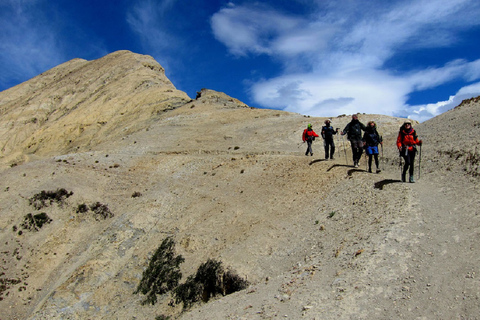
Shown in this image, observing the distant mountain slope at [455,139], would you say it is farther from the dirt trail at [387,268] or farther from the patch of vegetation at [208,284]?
the patch of vegetation at [208,284]

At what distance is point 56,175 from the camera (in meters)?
26.8

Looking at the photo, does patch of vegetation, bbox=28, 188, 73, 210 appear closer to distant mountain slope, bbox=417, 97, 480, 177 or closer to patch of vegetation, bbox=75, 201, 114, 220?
patch of vegetation, bbox=75, 201, 114, 220

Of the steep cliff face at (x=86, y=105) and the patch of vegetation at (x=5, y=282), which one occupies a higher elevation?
the steep cliff face at (x=86, y=105)

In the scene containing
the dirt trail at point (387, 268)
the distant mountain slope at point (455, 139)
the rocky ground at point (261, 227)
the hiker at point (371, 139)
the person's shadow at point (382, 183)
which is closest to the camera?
the dirt trail at point (387, 268)

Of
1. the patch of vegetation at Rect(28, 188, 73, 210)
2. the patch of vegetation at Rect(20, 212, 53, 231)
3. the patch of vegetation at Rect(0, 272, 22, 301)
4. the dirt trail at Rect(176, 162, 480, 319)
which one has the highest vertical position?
the patch of vegetation at Rect(28, 188, 73, 210)

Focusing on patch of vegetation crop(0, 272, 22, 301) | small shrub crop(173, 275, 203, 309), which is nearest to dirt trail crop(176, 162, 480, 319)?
small shrub crop(173, 275, 203, 309)

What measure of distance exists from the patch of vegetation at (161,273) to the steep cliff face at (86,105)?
29.5 metres

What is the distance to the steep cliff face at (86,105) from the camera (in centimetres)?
4994

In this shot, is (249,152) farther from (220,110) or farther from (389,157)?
(220,110)

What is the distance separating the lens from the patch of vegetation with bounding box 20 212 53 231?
21.9 m

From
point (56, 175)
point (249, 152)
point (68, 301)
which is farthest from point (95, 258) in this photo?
point (249, 152)

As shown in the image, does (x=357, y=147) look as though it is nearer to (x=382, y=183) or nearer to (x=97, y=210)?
(x=382, y=183)

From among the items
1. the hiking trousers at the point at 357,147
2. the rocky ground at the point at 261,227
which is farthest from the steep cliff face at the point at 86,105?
the hiking trousers at the point at 357,147

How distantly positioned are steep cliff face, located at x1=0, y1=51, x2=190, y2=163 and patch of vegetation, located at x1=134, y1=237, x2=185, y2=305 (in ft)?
96.8
